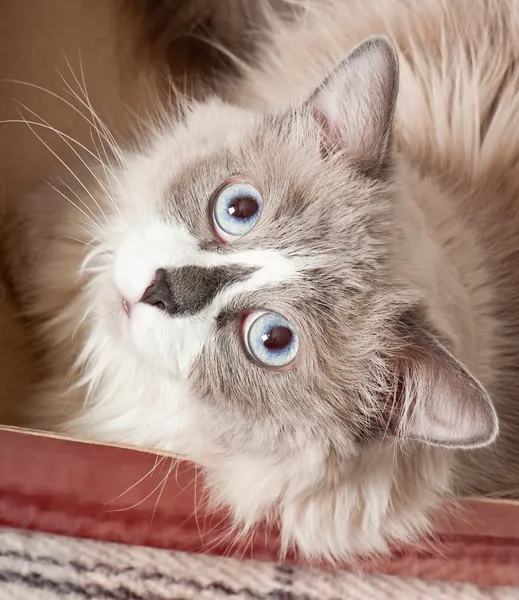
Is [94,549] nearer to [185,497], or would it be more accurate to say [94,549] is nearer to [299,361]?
[185,497]

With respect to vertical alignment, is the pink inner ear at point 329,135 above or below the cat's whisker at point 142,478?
above

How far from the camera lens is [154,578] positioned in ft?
3.90

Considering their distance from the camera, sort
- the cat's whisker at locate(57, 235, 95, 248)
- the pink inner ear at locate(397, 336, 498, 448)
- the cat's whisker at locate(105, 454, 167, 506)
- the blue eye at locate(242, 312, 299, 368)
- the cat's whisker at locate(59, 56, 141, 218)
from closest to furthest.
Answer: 1. the pink inner ear at locate(397, 336, 498, 448)
2. the blue eye at locate(242, 312, 299, 368)
3. the cat's whisker at locate(105, 454, 167, 506)
4. the cat's whisker at locate(59, 56, 141, 218)
5. the cat's whisker at locate(57, 235, 95, 248)

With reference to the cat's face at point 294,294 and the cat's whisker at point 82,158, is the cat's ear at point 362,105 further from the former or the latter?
the cat's whisker at point 82,158

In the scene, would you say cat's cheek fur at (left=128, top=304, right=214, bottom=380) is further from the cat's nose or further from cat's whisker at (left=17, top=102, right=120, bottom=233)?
cat's whisker at (left=17, top=102, right=120, bottom=233)

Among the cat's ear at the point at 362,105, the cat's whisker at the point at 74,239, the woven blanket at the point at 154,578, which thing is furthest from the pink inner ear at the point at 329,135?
the woven blanket at the point at 154,578

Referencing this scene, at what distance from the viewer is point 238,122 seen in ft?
3.53

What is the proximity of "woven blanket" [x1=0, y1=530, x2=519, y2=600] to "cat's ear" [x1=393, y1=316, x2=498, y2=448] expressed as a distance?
0.49 meters

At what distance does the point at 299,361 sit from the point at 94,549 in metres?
0.58

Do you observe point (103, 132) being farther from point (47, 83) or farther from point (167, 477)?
point (167, 477)

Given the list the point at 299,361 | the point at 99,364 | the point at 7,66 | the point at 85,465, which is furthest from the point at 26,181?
the point at 299,361

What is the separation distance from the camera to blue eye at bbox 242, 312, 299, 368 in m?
0.88

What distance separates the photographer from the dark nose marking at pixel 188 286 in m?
0.85

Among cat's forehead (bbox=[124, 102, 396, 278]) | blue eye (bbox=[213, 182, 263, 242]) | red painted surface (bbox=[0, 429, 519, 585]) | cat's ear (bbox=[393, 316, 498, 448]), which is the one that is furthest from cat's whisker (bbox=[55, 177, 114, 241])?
cat's ear (bbox=[393, 316, 498, 448])
